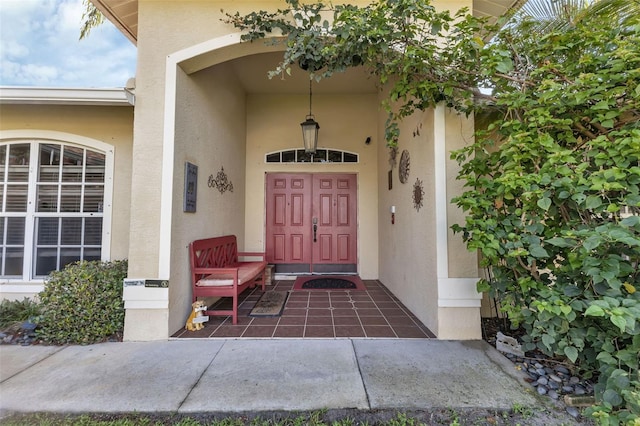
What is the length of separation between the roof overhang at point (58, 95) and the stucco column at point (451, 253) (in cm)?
347

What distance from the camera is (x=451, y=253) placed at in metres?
2.67

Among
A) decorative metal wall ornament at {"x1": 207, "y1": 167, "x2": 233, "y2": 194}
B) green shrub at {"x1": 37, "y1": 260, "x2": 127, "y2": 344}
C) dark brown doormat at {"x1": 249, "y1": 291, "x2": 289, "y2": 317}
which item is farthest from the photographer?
decorative metal wall ornament at {"x1": 207, "y1": 167, "x2": 233, "y2": 194}

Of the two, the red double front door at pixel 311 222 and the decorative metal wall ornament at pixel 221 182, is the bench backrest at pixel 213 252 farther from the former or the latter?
the red double front door at pixel 311 222

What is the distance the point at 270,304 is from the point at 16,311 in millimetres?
2950

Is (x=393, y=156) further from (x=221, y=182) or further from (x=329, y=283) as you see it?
(x=221, y=182)

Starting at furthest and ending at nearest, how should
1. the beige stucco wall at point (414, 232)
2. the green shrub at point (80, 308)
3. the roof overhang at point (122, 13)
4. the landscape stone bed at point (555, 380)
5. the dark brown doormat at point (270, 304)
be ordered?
the dark brown doormat at point (270, 304), the roof overhang at point (122, 13), the beige stucco wall at point (414, 232), the green shrub at point (80, 308), the landscape stone bed at point (555, 380)

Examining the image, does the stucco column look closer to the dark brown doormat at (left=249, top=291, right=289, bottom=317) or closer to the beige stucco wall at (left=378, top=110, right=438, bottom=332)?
the beige stucco wall at (left=378, top=110, right=438, bottom=332)

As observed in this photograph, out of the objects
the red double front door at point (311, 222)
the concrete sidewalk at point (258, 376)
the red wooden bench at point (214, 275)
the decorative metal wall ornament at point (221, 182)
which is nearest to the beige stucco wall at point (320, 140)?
the red double front door at point (311, 222)

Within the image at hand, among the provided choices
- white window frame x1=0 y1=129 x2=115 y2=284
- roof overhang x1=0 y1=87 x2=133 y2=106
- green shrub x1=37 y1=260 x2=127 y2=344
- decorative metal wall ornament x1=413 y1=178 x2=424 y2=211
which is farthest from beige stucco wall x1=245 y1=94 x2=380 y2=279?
green shrub x1=37 y1=260 x2=127 y2=344

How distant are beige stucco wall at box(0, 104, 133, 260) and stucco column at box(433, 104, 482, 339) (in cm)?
385

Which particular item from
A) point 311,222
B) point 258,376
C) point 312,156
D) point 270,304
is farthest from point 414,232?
point 312,156

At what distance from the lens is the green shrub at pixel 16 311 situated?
9.94 ft

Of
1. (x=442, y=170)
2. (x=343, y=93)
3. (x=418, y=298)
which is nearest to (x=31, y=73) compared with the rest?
(x=343, y=93)

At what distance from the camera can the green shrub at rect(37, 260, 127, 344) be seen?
2.58 m
